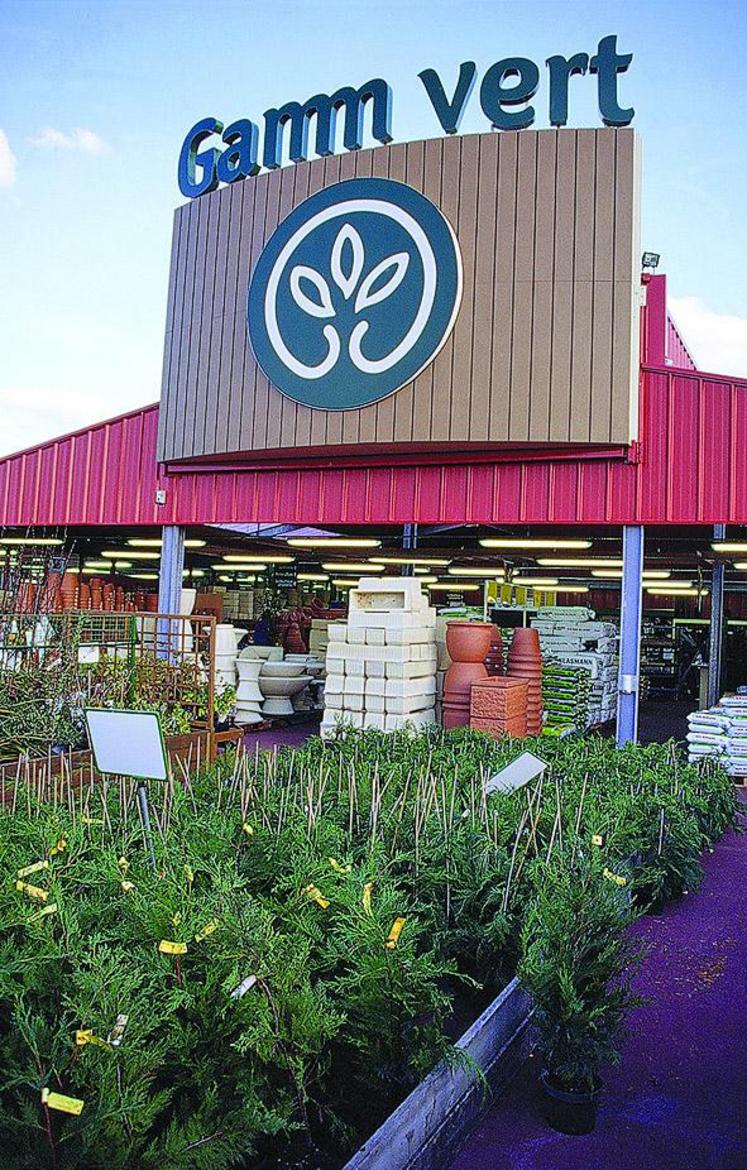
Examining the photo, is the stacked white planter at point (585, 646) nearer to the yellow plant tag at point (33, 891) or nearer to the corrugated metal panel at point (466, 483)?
the corrugated metal panel at point (466, 483)

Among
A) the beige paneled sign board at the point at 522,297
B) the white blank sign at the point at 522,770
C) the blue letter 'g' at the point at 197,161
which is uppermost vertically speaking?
the blue letter 'g' at the point at 197,161

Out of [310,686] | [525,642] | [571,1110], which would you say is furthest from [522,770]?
[310,686]

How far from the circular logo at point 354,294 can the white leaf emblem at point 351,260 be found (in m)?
0.01

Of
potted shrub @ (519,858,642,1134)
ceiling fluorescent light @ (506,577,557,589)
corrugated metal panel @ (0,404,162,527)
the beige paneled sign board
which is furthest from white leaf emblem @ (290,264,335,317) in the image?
ceiling fluorescent light @ (506,577,557,589)

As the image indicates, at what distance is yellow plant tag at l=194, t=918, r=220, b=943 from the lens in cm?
268

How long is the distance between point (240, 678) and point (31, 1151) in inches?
478

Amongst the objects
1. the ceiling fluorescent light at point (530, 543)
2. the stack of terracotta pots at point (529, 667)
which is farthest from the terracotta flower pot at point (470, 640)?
the ceiling fluorescent light at point (530, 543)

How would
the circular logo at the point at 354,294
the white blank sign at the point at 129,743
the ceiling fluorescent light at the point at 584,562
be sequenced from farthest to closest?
the ceiling fluorescent light at the point at 584,562 < the circular logo at the point at 354,294 < the white blank sign at the point at 129,743

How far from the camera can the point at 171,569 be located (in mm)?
13703

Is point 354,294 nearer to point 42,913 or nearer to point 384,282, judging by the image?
point 384,282

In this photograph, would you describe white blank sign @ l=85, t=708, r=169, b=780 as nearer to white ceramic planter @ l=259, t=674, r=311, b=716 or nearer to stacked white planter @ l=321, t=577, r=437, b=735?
stacked white planter @ l=321, t=577, r=437, b=735

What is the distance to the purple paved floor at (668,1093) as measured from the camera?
3135mm

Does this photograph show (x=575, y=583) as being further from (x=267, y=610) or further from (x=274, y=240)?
(x=274, y=240)

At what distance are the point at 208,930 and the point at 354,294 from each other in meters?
9.82
